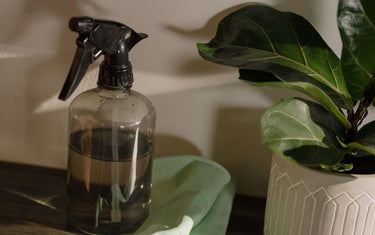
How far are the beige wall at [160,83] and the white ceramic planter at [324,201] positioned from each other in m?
0.15

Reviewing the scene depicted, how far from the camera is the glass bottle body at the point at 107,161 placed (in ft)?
1.98

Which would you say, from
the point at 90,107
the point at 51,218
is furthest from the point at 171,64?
the point at 51,218

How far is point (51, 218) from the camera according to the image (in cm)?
63

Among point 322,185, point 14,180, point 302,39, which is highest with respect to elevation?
point 302,39

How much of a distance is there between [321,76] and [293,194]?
0.12m

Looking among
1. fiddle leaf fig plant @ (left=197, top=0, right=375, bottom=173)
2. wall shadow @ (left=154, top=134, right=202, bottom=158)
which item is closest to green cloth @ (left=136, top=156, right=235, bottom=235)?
wall shadow @ (left=154, top=134, right=202, bottom=158)

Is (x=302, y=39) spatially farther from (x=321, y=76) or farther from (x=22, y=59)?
(x=22, y=59)

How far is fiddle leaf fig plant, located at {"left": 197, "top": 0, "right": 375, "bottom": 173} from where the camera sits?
500 millimetres

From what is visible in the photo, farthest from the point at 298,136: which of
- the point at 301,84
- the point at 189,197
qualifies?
the point at 189,197

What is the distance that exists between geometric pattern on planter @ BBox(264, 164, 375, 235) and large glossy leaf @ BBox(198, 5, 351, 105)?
0.10m

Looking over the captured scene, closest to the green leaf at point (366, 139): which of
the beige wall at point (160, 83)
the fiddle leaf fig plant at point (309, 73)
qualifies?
the fiddle leaf fig plant at point (309, 73)

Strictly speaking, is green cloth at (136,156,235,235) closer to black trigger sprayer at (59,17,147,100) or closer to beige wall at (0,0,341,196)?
beige wall at (0,0,341,196)

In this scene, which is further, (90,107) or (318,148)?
(90,107)

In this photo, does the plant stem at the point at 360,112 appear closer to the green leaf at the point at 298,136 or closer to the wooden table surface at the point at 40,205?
the green leaf at the point at 298,136
